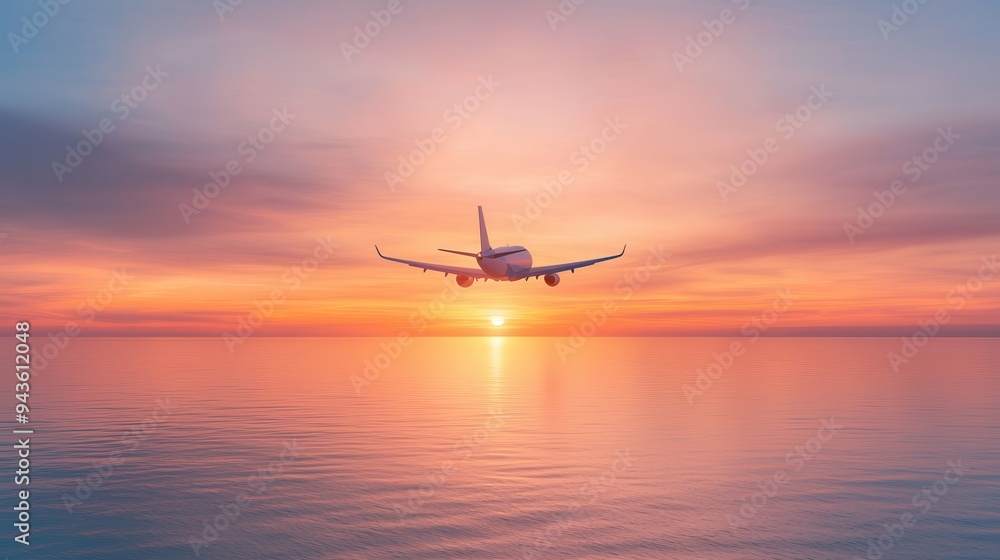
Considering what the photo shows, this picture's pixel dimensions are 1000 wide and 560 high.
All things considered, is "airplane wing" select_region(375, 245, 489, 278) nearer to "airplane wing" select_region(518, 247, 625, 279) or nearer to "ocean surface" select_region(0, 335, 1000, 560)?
"airplane wing" select_region(518, 247, 625, 279)

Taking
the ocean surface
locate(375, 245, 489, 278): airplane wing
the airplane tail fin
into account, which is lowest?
the ocean surface

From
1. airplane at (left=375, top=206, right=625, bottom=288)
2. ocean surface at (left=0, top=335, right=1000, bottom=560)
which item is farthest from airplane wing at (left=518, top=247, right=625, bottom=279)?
ocean surface at (left=0, top=335, right=1000, bottom=560)

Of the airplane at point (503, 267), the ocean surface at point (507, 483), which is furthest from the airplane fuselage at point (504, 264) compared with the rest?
the ocean surface at point (507, 483)

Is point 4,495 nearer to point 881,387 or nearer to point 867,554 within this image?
point 867,554

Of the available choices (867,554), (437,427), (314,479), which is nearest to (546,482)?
(314,479)

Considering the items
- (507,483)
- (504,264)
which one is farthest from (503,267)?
(507,483)

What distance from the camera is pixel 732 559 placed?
54.3m

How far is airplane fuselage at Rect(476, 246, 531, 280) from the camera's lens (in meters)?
80.8

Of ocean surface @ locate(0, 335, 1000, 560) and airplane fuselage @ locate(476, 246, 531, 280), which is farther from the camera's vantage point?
airplane fuselage @ locate(476, 246, 531, 280)

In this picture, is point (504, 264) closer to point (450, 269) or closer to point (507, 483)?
point (450, 269)

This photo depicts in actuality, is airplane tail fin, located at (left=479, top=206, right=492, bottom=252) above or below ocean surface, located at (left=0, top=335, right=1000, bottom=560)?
above

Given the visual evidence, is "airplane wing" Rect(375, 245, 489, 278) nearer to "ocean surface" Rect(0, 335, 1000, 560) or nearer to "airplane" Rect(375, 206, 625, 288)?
"airplane" Rect(375, 206, 625, 288)

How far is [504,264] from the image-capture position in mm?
80750

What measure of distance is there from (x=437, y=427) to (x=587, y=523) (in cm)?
5841
